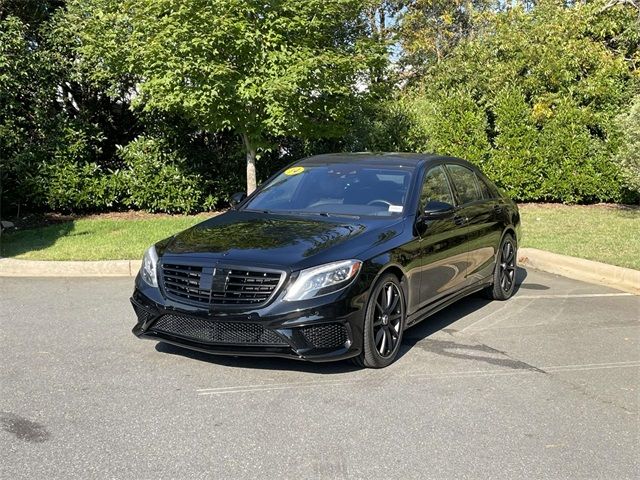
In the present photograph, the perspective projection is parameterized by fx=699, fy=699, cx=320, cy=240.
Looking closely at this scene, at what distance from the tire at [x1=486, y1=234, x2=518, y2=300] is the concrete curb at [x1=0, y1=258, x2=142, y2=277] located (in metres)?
4.26

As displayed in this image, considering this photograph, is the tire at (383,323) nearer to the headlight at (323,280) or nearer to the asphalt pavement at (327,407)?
the asphalt pavement at (327,407)

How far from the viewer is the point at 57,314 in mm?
6531

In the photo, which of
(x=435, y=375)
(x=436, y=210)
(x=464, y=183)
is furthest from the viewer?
(x=464, y=183)

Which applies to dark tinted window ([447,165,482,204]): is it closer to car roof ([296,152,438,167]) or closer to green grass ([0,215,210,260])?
car roof ([296,152,438,167])

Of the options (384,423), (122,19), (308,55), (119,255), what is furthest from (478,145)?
(384,423)

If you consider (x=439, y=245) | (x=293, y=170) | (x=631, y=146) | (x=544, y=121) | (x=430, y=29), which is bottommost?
(x=439, y=245)

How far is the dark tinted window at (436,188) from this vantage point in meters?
5.91

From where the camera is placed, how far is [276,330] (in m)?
4.46

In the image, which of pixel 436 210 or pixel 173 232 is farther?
pixel 173 232

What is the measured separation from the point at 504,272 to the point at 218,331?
3785 millimetres

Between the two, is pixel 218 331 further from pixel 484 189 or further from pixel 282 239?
pixel 484 189

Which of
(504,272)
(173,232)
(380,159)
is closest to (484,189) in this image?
(504,272)

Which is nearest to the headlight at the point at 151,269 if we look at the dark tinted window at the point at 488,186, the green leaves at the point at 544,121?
the dark tinted window at the point at 488,186

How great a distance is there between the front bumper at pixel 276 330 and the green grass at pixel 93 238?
454cm
